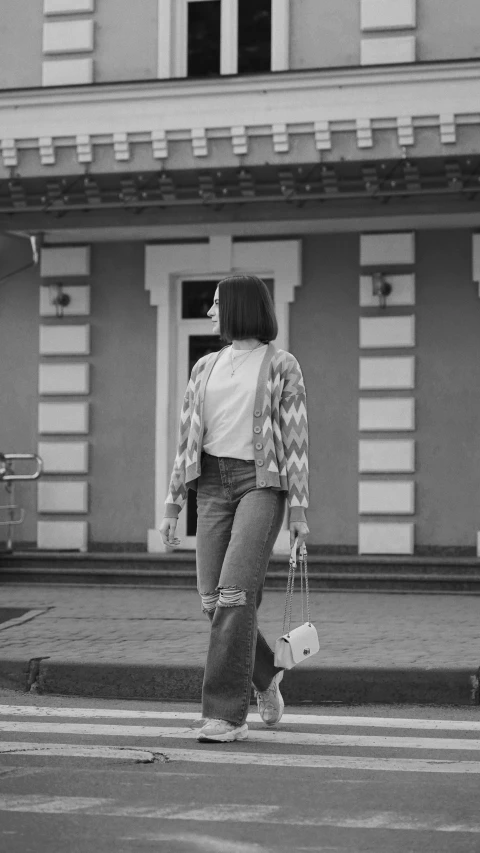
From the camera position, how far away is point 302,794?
5.00 m

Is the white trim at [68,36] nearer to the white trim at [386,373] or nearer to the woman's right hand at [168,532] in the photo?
the white trim at [386,373]

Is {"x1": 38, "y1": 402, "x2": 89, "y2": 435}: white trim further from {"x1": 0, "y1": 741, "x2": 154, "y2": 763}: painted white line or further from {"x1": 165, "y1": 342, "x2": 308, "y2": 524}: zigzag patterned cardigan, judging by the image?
{"x1": 0, "y1": 741, "x2": 154, "y2": 763}: painted white line

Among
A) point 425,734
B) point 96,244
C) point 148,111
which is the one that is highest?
point 148,111

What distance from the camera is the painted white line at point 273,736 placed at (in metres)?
6.15

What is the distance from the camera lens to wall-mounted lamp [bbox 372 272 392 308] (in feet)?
47.2

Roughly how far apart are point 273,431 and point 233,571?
2.13 feet

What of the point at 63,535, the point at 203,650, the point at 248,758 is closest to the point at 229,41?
the point at 63,535

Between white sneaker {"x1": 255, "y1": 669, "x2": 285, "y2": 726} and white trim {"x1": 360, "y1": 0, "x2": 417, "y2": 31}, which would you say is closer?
white sneaker {"x1": 255, "y1": 669, "x2": 285, "y2": 726}

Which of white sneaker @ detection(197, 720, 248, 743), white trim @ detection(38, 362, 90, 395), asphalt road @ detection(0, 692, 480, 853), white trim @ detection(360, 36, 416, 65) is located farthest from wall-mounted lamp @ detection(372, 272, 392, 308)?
white sneaker @ detection(197, 720, 248, 743)

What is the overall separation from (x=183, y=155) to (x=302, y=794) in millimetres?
9833

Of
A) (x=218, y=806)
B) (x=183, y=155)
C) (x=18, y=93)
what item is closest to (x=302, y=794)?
(x=218, y=806)

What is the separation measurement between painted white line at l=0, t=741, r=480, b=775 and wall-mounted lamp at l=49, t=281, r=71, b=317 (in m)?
9.63

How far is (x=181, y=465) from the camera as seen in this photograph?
21.5 feet

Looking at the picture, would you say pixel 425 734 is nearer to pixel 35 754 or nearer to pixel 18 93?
pixel 35 754
